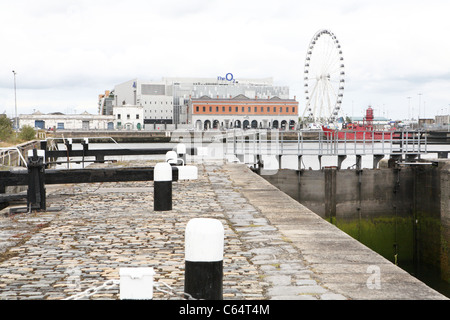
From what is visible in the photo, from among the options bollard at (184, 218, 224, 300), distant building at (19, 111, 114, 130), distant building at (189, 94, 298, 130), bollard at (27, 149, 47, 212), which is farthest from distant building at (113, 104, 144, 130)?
bollard at (184, 218, 224, 300)

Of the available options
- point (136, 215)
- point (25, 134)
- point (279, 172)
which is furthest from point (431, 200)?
point (25, 134)

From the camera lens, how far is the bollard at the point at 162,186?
9812 mm

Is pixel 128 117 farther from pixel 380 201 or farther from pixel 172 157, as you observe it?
pixel 172 157

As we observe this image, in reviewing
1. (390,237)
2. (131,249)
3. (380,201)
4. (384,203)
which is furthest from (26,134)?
(131,249)

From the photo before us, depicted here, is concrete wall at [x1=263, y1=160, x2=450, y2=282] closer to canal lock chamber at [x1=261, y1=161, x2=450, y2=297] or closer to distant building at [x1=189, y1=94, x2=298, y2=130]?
canal lock chamber at [x1=261, y1=161, x2=450, y2=297]

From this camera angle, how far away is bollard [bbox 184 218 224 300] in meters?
4.02

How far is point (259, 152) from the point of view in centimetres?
2709

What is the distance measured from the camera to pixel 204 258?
13.4 ft

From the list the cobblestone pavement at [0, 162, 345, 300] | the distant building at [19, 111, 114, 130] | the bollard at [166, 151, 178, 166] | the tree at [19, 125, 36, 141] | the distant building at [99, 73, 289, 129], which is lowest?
the cobblestone pavement at [0, 162, 345, 300]

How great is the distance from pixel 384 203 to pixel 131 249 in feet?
61.2

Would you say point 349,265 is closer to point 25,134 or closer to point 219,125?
point 25,134

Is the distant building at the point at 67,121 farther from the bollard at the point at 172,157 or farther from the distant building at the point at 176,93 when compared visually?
the bollard at the point at 172,157

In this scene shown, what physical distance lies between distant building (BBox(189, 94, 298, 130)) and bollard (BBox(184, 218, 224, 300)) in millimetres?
116596

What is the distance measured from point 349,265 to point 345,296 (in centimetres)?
122
